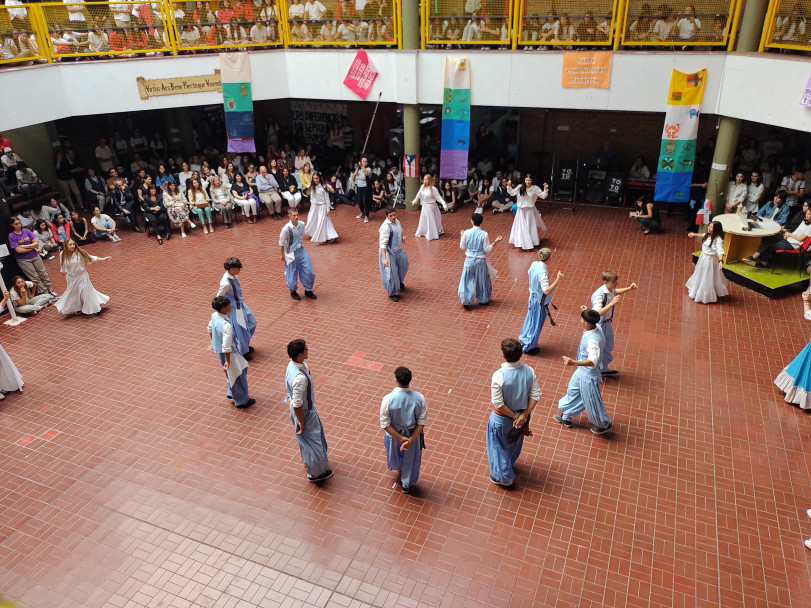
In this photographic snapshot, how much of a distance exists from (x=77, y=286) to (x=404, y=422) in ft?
23.3

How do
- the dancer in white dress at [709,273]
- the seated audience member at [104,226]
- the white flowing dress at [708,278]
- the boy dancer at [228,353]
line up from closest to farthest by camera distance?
the boy dancer at [228,353], the dancer in white dress at [709,273], the white flowing dress at [708,278], the seated audience member at [104,226]

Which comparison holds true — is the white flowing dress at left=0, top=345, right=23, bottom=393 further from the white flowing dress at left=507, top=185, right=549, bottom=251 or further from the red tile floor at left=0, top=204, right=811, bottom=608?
the white flowing dress at left=507, top=185, right=549, bottom=251

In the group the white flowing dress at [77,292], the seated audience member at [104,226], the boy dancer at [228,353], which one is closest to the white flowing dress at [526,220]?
the boy dancer at [228,353]

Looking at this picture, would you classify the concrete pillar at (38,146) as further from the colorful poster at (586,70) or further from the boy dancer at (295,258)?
the colorful poster at (586,70)

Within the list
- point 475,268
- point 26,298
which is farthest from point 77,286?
point 475,268

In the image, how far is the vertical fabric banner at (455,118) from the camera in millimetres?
13094

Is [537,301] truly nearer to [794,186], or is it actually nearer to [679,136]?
[679,136]

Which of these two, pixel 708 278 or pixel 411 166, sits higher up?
pixel 411 166

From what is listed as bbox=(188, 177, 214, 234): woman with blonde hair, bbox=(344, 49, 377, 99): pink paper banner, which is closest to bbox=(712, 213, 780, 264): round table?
bbox=(344, 49, 377, 99): pink paper banner

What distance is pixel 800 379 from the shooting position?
740 cm

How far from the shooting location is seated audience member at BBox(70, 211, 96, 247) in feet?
43.6

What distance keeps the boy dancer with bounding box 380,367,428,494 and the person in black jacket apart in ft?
31.3

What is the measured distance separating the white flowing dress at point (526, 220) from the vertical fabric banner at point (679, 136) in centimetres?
246

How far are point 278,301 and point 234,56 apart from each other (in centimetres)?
673
